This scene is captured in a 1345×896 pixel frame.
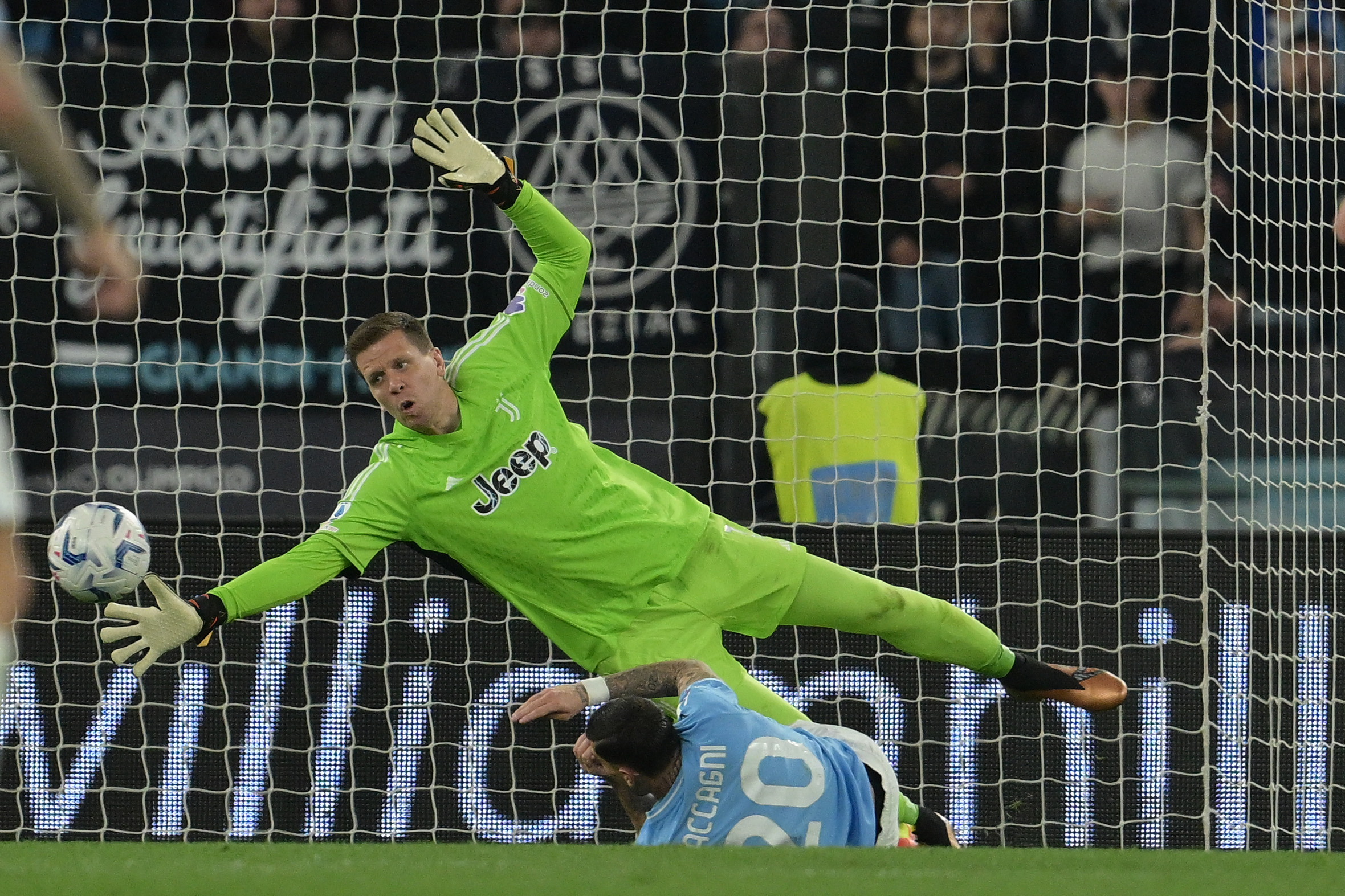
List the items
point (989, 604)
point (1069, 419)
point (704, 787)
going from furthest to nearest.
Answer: point (1069, 419) < point (989, 604) < point (704, 787)

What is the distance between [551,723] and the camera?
593cm

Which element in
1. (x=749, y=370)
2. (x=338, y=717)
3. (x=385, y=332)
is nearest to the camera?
(x=385, y=332)

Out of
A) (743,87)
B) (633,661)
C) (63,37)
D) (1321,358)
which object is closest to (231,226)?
(63,37)

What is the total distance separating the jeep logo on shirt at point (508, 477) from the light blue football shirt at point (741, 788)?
41.4 inches

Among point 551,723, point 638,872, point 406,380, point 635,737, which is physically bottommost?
point 551,723

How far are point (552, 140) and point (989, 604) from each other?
8.46 ft

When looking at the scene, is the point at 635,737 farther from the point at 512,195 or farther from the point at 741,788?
the point at 512,195

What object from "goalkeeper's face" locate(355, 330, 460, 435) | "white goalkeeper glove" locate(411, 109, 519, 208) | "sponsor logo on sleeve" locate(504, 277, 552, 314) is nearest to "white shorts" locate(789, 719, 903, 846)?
"goalkeeper's face" locate(355, 330, 460, 435)

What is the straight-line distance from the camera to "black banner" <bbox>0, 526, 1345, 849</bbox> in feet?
19.2

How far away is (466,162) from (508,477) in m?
0.94

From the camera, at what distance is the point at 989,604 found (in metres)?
5.92

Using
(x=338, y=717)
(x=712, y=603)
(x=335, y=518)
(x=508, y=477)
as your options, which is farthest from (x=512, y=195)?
(x=338, y=717)

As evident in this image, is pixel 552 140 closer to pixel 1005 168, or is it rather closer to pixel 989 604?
pixel 1005 168

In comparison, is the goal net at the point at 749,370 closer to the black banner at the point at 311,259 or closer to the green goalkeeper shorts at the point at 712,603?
the black banner at the point at 311,259
